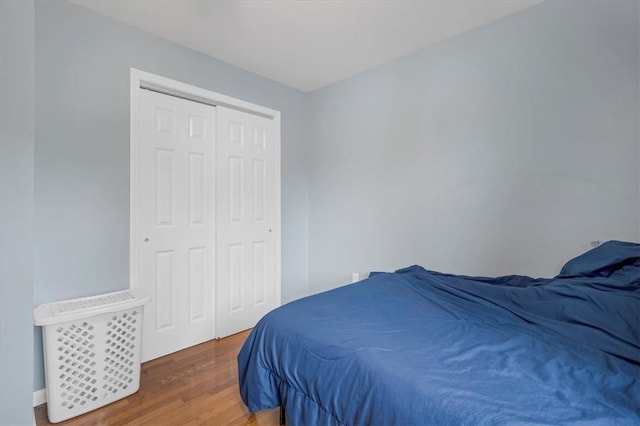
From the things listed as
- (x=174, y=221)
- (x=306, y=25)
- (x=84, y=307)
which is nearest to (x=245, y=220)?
(x=174, y=221)

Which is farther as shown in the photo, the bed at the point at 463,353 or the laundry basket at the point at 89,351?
the laundry basket at the point at 89,351

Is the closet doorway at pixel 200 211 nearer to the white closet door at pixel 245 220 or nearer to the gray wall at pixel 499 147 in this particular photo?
the white closet door at pixel 245 220

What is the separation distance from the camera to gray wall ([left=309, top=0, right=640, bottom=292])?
1624mm

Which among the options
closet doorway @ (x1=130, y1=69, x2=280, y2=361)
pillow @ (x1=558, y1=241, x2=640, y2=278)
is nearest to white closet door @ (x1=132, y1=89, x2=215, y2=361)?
closet doorway @ (x1=130, y1=69, x2=280, y2=361)

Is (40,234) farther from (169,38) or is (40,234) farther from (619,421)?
(619,421)

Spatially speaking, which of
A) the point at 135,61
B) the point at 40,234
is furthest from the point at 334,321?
the point at 135,61

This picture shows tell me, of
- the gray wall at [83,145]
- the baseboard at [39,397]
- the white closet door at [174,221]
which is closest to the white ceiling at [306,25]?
the gray wall at [83,145]

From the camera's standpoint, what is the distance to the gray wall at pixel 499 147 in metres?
1.62

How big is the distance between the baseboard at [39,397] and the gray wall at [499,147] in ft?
7.45

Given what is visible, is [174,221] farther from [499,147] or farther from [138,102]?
[499,147]

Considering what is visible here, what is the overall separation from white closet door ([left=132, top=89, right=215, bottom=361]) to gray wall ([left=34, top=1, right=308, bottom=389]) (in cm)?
13

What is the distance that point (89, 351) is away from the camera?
1608 millimetres

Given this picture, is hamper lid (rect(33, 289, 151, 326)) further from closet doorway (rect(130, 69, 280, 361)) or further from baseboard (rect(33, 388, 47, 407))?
baseboard (rect(33, 388, 47, 407))

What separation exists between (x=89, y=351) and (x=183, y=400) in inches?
23.2
